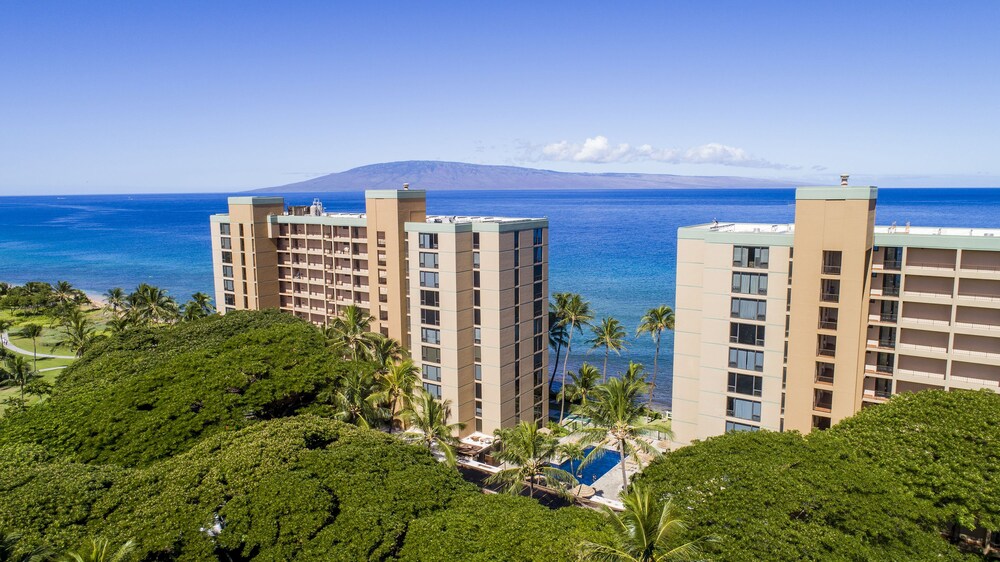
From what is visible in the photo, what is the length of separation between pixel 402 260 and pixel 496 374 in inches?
535

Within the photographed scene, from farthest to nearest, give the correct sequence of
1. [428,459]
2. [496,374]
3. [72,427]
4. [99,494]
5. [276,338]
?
[496,374] → [276,338] → [72,427] → [428,459] → [99,494]

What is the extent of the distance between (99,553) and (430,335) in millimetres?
32759

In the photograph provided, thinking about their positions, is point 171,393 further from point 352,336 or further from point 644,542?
point 644,542

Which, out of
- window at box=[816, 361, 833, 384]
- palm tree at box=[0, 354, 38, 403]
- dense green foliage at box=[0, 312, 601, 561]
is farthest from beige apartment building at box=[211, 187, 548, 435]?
palm tree at box=[0, 354, 38, 403]

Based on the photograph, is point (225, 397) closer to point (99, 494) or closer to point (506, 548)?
point (99, 494)

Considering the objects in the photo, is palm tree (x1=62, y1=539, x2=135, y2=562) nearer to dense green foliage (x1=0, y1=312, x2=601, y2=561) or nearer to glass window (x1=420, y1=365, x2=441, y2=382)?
dense green foliage (x1=0, y1=312, x2=601, y2=561)

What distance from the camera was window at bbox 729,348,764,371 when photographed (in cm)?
4338

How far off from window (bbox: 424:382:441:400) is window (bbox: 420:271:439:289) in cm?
841

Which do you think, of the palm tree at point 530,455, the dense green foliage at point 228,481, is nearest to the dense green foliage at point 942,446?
the dense green foliage at point 228,481

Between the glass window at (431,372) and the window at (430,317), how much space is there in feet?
12.4

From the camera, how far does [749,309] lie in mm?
43250

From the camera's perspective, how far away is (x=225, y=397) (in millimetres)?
41562

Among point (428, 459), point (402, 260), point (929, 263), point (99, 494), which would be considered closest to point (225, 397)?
point (99, 494)

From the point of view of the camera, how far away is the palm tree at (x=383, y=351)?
5459cm
